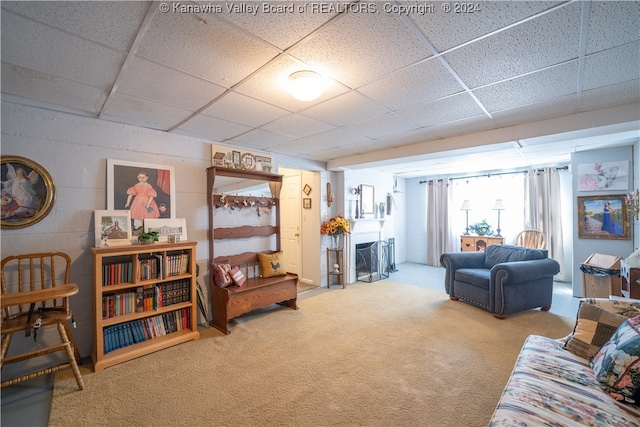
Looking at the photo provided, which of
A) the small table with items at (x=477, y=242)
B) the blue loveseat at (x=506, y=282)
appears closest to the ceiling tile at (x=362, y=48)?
the blue loveseat at (x=506, y=282)

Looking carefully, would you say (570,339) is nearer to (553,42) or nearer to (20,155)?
(553,42)

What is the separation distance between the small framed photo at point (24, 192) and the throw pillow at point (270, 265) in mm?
2206

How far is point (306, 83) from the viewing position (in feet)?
5.86

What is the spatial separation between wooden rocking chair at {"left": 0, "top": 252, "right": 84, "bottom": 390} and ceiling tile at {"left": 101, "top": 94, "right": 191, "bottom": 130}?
136 centimetres

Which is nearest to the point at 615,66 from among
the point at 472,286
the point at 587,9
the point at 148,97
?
the point at 587,9

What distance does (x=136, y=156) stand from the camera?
2.84m

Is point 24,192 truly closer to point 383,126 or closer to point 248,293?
point 248,293

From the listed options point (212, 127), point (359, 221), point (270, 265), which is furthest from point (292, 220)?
point (212, 127)

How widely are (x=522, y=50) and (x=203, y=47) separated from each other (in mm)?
1870

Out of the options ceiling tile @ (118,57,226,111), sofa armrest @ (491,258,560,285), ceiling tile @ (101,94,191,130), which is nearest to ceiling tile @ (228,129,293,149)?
ceiling tile @ (101,94,191,130)

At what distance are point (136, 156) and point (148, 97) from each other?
0.96 meters

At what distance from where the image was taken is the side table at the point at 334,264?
4824 millimetres

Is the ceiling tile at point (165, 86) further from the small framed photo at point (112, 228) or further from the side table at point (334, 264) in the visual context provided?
the side table at point (334, 264)

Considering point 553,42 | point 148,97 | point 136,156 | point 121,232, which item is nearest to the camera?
point 553,42
